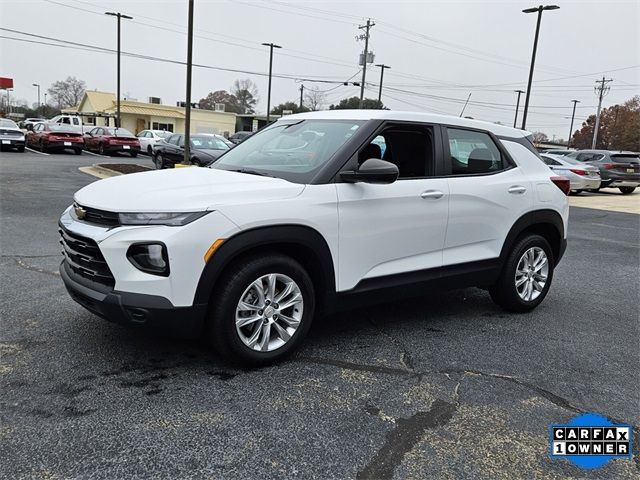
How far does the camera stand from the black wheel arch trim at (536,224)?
4883mm

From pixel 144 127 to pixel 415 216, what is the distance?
5880 centimetres

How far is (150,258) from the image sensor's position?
123 inches

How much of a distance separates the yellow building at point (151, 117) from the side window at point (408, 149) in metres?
54.3

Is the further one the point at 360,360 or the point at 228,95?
the point at 228,95

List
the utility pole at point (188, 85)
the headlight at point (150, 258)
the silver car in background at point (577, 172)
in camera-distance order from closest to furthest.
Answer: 1. the headlight at point (150, 258)
2. the utility pole at point (188, 85)
3. the silver car in background at point (577, 172)

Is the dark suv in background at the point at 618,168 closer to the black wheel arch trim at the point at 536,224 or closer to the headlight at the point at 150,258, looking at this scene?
the black wheel arch trim at the point at 536,224

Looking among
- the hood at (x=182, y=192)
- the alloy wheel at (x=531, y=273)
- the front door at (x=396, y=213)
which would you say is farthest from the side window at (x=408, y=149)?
the alloy wheel at (x=531, y=273)

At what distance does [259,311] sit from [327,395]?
0.69m

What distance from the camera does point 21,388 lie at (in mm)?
3164

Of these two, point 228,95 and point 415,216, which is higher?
point 228,95

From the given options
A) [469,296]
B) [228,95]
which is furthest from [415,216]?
[228,95]

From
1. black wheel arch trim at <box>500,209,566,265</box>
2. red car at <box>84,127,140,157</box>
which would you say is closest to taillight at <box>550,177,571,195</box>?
black wheel arch trim at <box>500,209,566,265</box>

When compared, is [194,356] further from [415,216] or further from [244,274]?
[415,216]

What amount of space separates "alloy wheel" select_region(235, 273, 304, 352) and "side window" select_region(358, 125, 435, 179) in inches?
53.7
